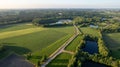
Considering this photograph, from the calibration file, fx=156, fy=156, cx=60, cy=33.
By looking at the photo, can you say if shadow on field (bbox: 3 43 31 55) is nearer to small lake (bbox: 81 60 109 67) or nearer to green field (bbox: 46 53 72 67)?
green field (bbox: 46 53 72 67)

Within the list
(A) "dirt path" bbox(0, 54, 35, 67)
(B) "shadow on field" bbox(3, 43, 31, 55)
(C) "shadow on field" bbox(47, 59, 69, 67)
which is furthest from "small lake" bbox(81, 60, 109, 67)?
(B) "shadow on field" bbox(3, 43, 31, 55)

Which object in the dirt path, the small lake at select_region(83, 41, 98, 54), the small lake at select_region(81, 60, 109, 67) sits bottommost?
the small lake at select_region(83, 41, 98, 54)

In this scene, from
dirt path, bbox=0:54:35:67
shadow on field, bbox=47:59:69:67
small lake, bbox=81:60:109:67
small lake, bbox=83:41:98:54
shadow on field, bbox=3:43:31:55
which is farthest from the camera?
small lake, bbox=83:41:98:54

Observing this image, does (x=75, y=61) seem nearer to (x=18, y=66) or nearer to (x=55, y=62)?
(x=55, y=62)

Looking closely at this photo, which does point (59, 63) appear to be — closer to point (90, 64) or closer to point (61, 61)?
point (61, 61)

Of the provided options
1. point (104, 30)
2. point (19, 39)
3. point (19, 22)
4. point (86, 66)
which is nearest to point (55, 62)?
point (86, 66)

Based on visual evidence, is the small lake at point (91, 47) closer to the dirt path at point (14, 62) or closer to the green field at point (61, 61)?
the green field at point (61, 61)

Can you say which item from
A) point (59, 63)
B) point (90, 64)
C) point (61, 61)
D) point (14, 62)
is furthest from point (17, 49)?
point (90, 64)

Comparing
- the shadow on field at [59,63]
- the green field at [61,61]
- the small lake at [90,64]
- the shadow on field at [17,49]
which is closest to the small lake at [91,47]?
the green field at [61,61]
